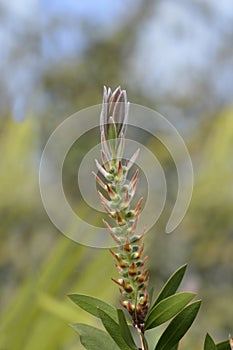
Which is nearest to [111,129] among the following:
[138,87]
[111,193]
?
Answer: [111,193]

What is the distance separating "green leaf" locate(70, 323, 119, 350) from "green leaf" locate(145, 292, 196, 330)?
12 mm

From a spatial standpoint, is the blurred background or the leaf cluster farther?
the blurred background

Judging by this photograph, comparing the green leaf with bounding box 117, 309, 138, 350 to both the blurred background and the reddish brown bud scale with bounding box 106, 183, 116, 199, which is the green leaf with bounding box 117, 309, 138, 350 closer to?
the reddish brown bud scale with bounding box 106, 183, 116, 199

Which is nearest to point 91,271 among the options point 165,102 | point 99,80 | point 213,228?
point 213,228

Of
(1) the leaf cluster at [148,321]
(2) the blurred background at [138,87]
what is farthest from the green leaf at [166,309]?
(2) the blurred background at [138,87]

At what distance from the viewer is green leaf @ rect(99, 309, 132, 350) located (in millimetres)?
196

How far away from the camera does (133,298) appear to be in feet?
0.65

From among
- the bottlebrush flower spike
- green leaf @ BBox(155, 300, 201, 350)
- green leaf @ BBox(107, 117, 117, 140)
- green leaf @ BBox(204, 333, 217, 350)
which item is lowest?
green leaf @ BBox(204, 333, 217, 350)

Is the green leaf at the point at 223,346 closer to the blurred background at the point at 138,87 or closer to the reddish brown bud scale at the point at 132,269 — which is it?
the reddish brown bud scale at the point at 132,269

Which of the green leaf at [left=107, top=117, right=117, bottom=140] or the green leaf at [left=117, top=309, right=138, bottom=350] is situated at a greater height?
the green leaf at [left=107, top=117, right=117, bottom=140]

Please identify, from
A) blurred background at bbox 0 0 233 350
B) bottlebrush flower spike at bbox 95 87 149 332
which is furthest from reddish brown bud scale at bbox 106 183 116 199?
blurred background at bbox 0 0 233 350

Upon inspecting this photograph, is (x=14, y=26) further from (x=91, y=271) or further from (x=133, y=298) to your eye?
(x=133, y=298)

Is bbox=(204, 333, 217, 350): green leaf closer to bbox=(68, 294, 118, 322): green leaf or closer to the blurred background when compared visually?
bbox=(68, 294, 118, 322): green leaf

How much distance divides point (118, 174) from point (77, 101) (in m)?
5.21
